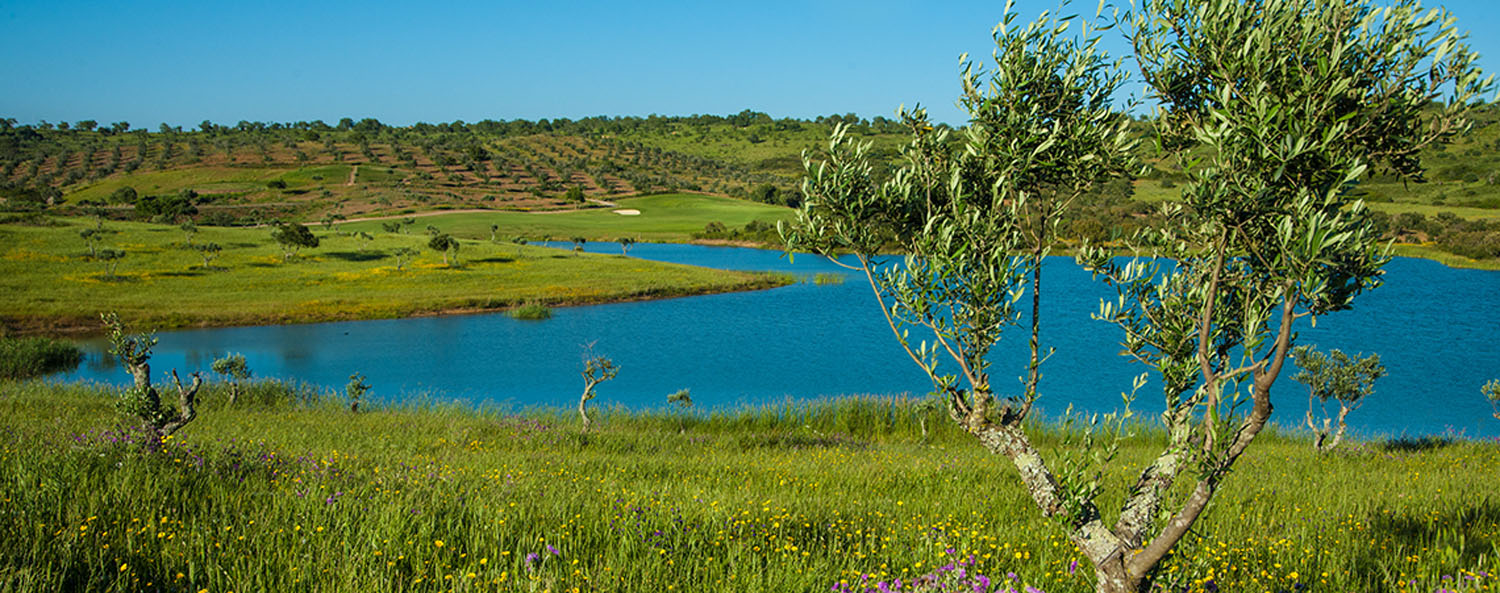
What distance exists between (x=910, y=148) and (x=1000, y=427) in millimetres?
2097

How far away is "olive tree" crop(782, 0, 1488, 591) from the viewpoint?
13.8 ft

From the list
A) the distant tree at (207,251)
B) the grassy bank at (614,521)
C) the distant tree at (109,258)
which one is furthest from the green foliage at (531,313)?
the grassy bank at (614,521)

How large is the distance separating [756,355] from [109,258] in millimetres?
42939

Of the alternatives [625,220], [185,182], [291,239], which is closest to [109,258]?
[291,239]

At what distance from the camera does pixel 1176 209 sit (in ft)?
18.0

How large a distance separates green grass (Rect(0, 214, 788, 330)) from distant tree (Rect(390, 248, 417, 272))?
45 cm

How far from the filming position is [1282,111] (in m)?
4.05

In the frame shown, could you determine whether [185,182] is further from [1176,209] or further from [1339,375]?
[1176,209]

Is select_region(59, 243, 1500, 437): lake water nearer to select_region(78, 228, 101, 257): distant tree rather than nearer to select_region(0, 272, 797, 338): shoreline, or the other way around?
select_region(0, 272, 797, 338): shoreline

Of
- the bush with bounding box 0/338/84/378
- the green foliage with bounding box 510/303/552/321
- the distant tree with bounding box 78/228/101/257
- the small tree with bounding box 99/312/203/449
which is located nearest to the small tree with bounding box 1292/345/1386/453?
the small tree with bounding box 99/312/203/449

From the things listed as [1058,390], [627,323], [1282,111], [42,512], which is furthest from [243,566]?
[627,323]

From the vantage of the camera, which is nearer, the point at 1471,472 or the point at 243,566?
the point at 243,566

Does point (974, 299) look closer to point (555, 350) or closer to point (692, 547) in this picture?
point (692, 547)

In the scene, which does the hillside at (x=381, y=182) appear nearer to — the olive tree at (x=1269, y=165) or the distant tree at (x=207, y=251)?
the distant tree at (x=207, y=251)
